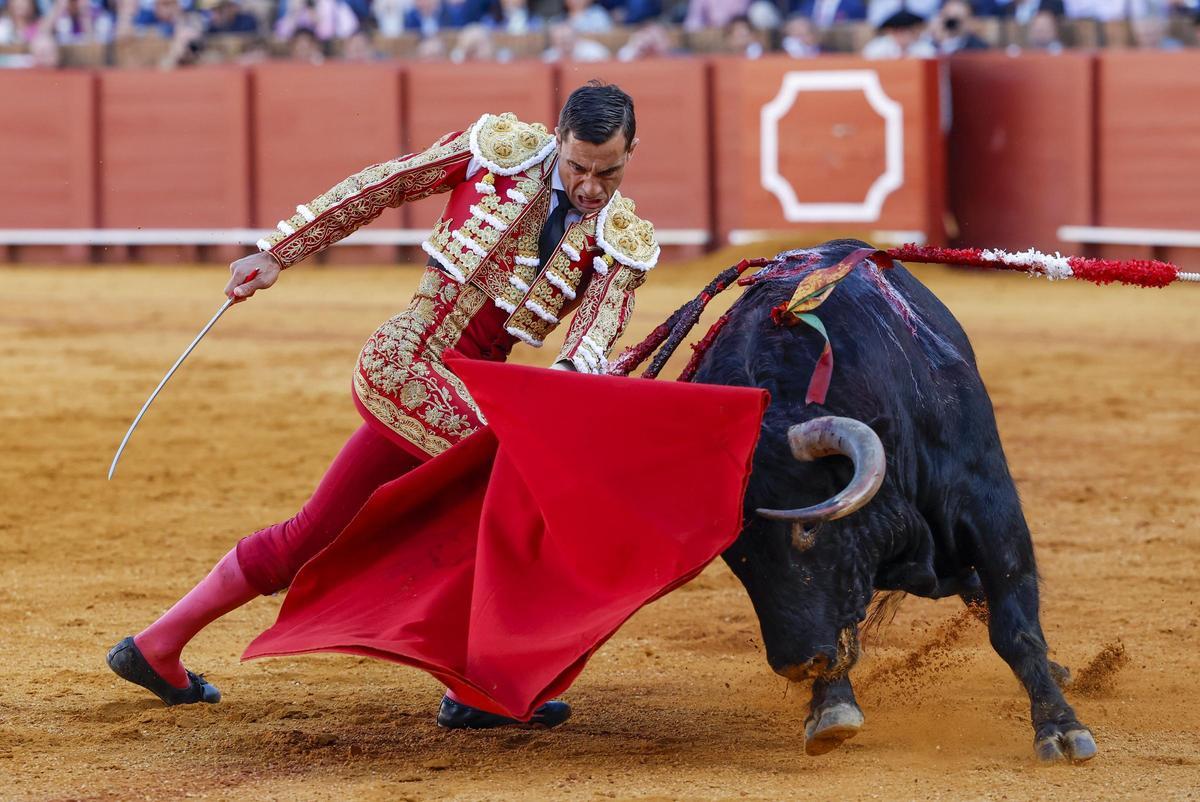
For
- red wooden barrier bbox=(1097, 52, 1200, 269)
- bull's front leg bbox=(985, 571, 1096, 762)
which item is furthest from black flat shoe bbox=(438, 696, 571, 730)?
red wooden barrier bbox=(1097, 52, 1200, 269)

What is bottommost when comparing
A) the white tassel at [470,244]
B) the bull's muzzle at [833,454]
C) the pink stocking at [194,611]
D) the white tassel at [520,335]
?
the pink stocking at [194,611]

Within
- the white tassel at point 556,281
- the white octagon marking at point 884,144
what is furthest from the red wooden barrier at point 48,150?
the white tassel at point 556,281

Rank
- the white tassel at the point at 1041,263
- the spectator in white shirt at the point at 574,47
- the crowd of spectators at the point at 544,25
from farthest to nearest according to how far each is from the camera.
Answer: the spectator in white shirt at the point at 574,47, the crowd of spectators at the point at 544,25, the white tassel at the point at 1041,263

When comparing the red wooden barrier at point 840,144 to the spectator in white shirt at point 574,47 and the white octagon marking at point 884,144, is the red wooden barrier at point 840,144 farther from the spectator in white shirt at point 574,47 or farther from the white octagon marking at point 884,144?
the spectator in white shirt at point 574,47

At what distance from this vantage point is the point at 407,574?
2.66 meters

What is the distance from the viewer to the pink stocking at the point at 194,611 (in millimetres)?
2736

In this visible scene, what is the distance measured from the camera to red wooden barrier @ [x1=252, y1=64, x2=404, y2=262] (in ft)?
33.7

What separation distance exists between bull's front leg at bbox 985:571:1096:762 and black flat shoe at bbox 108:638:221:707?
1.22 meters

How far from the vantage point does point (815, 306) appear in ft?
8.45

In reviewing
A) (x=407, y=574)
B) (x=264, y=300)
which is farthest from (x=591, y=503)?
(x=264, y=300)

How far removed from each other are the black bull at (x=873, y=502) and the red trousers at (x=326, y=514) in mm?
496

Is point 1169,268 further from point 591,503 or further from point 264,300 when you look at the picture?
point 264,300

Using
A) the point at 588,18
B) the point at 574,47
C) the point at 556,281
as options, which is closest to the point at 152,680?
the point at 556,281

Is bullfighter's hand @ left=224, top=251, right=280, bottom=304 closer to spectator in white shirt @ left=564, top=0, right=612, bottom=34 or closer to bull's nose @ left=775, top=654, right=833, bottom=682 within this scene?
bull's nose @ left=775, top=654, right=833, bottom=682
